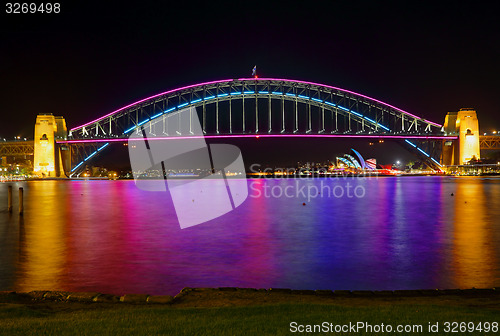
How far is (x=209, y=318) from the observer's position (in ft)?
23.3

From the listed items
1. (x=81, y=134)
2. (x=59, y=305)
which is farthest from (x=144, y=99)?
(x=59, y=305)

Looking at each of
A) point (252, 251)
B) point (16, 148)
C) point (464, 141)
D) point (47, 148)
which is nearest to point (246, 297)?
point (252, 251)

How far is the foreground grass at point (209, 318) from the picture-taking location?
253 inches

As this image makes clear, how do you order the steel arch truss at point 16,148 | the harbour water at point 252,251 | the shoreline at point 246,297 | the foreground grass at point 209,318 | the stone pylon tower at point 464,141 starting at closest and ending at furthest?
the foreground grass at point 209,318 → the shoreline at point 246,297 → the harbour water at point 252,251 → the stone pylon tower at point 464,141 → the steel arch truss at point 16,148

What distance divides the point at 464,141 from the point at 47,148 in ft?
260

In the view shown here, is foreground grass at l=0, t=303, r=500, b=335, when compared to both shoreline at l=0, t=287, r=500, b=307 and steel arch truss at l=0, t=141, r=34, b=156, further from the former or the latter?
steel arch truss at l=0, t=141, r=34, b=156

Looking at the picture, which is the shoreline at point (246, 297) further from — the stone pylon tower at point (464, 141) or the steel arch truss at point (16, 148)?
the steel arch truss at point (16, 148)

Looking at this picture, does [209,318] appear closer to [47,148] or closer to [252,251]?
[252,251]

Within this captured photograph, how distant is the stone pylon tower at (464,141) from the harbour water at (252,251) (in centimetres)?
7819

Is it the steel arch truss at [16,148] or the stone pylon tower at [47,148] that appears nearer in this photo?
the stone pylon tower at [47,148]

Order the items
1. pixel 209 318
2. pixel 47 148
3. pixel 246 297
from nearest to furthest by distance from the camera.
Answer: pixel 209 318
pixel 246 297
pixel 47 148

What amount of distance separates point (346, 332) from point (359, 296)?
118 inches

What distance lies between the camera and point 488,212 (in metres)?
27.9

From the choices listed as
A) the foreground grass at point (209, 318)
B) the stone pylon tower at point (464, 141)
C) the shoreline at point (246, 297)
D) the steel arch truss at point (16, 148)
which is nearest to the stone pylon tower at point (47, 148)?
the steel arch truss at point (16, 148)
